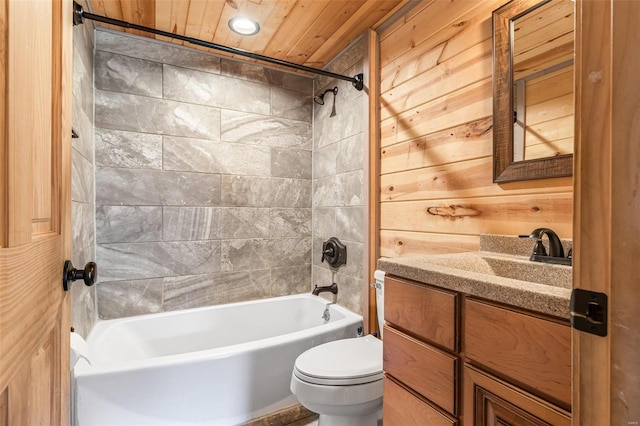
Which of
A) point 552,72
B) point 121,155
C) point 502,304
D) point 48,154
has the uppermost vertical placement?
point 552,72

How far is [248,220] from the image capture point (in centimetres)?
248

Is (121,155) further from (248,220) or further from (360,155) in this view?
(360,155)

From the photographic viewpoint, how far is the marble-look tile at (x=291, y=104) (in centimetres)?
258

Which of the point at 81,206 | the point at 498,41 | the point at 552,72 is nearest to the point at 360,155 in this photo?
the point at 498,41

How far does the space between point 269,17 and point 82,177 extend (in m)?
1.40

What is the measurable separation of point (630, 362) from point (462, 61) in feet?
4.57

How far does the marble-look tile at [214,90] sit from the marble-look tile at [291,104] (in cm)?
7

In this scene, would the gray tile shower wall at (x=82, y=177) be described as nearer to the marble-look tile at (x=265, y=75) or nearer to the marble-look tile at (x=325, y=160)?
the marble-look tile at (x=265, y=75)

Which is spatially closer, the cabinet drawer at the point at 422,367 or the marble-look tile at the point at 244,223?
the cabinet drawer at the point at 422,367

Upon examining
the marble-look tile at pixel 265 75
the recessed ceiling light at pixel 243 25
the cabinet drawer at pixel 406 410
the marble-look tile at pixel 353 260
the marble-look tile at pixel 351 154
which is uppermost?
the recessed ceiling light at pixel 243 25

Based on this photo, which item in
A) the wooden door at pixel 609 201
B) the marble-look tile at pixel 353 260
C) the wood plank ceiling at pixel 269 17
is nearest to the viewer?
the wooden door at pixel 609 201

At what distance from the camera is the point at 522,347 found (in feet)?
2.25

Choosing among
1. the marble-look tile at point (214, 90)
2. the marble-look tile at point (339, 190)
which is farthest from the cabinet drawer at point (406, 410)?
the marble-look tile at point (214, 90)

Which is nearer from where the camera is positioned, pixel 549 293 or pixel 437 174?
pixel 549 293
